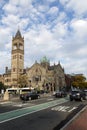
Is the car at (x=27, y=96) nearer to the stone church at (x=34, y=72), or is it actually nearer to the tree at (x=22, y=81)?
the tree at (x=22, y=81)

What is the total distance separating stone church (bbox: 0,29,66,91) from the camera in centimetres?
13012

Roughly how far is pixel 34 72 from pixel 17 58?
1109cm

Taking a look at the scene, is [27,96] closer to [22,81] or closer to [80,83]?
[22,81]

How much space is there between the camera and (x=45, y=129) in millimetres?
15383

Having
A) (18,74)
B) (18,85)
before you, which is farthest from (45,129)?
(18,74)

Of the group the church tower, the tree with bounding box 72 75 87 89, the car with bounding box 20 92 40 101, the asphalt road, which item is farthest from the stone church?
the asphalt road

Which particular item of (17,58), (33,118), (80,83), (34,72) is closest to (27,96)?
(33,118)

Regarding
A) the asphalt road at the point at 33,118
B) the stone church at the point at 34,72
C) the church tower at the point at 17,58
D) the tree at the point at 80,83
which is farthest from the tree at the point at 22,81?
the asphalt road at the point at 33,118

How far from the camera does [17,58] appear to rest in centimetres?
13400

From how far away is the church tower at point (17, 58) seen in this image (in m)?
134

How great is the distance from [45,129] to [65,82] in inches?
5144

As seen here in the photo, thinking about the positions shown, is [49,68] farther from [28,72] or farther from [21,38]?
[21,38]

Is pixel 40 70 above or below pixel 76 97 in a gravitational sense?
above

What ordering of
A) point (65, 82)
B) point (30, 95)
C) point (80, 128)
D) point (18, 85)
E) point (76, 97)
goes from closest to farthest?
point (80, 128), point (76, 97), point (30, 95), point (18, 85), point (65, 82)
